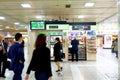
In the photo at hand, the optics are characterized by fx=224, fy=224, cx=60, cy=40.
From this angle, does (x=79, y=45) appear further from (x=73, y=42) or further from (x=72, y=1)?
(x=72, y=1)

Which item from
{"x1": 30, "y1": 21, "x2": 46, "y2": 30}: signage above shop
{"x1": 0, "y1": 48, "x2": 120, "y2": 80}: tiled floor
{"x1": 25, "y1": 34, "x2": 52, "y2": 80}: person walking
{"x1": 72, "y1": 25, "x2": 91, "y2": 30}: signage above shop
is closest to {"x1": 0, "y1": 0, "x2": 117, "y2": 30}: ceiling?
{"x1": 30, "y1": 21, "x2": 46, "y2": 30}: signage above shop

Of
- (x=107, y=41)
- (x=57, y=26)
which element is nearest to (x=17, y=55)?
(x=57, y=26)

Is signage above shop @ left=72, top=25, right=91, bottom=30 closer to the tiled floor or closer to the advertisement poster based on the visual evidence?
the tiled floor

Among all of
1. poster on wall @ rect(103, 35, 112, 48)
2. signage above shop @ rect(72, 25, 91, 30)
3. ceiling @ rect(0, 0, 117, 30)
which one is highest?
ceiling @ rect(0, 0, 117, 30)

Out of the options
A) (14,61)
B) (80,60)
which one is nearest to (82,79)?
(14,61)

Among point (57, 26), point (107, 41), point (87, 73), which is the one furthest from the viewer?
point (107, 41)

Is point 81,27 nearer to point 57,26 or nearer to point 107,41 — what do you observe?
point 57,26

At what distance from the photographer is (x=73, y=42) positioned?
44.3 ft

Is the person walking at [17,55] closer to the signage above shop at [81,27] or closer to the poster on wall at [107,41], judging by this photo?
the signage above shop at [81,27]

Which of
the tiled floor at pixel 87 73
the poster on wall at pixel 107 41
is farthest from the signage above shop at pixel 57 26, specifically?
the poster on wall at pixel 107 41

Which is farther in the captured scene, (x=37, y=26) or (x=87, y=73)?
(x=37, y=26)

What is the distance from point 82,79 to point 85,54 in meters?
6.91

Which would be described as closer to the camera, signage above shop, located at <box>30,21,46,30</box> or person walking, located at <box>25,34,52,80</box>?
person walking, located at <box>25,34,52,80</box>

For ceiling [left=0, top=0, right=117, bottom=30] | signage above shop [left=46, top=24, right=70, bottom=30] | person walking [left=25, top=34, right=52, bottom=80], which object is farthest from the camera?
signage above shop [left=46, top=24, right=70, bottom=30]
